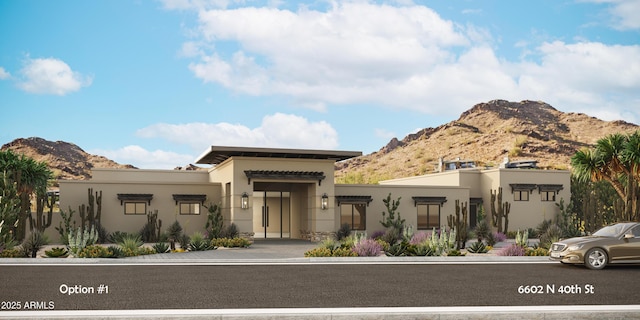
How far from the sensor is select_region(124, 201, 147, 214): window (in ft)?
108

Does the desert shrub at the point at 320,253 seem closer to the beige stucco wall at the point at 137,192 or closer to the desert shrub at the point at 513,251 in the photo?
the desert shrub at the point at 513,251

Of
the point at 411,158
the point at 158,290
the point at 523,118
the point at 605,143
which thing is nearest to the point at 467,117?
the point at 523,118

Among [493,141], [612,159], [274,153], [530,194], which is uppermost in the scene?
[493,141]

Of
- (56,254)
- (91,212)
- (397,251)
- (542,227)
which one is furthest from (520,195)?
(56,254)

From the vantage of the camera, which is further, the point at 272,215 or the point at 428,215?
the point at 272,215

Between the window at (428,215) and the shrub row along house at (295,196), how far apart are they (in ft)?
0.19

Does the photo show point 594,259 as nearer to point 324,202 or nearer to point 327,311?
point 327,311

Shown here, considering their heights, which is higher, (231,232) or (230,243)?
(231,232)

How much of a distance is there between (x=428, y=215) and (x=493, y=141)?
64194 mm

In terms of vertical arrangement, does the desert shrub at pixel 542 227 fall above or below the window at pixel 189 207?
below

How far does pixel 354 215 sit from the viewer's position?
36.0 metres

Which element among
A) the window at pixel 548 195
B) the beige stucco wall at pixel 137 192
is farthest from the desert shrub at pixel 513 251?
the window at pixel 548 195

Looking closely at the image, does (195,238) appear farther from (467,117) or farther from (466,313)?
(467,117)

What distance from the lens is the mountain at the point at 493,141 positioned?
91562mm
